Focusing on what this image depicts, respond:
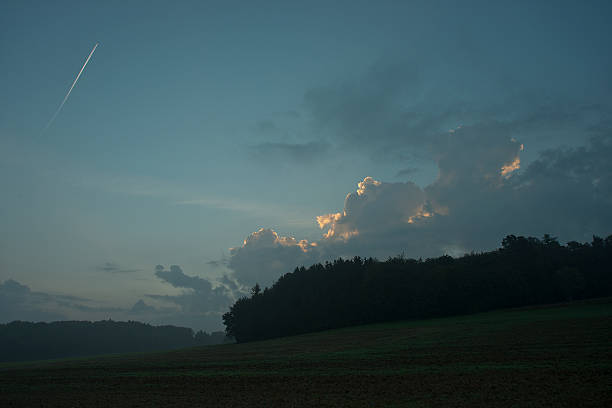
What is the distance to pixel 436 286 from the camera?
81.8 meters

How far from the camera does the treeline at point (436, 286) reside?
260 feet

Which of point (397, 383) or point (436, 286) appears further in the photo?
point (436, 286)

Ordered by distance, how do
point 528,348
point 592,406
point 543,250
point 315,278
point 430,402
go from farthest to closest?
point 315,278, point 543,250, point 528,348, point 430,402, point 592,406

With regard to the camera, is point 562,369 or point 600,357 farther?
point 600,357

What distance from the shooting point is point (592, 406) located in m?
12.9

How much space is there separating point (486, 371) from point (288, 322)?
88.6m

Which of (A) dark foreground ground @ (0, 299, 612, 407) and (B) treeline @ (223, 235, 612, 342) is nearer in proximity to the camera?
(A) dark foreground ground @ (0, 299, 612, 407)

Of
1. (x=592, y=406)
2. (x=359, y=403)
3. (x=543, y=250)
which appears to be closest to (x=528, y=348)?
(x=592, y=406)

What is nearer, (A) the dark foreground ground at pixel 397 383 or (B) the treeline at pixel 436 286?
(A) the dark foreground ground at pixel 397 383

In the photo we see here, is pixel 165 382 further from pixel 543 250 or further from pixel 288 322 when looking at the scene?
pixel 543 250

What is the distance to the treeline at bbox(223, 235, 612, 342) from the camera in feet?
260

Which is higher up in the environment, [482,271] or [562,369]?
[482,271]

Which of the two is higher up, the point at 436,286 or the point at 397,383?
the point at 436,286

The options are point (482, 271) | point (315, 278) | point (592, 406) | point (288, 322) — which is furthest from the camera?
point (315, 278)
